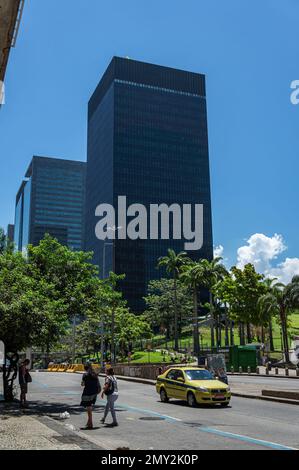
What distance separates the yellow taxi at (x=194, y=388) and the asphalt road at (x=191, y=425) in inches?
14.4

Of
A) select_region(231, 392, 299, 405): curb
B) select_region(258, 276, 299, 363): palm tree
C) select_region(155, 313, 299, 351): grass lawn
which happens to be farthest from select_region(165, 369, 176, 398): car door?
select_region(155, 313, 299, 351): grass lawn

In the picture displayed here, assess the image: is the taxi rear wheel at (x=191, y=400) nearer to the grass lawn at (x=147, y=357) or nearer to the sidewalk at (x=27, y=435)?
the sidewalk at (x=27, y=435)

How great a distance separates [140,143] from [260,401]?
12702cm

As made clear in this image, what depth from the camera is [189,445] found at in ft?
34.4

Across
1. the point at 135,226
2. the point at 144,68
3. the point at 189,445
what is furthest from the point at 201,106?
the point at 189,445

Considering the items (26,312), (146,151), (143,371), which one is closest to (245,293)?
(143,371)

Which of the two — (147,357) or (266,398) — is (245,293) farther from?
(266,398)

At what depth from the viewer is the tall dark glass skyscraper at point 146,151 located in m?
137

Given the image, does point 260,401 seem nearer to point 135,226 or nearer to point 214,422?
point 214,422

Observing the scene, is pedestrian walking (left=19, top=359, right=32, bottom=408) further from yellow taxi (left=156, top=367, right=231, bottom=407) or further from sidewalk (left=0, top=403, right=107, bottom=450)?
yellow taxi (left=156, top=367, right=231, bottom=407)

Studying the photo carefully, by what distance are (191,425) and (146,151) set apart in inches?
5239

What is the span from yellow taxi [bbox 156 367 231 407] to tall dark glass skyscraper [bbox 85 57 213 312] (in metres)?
113

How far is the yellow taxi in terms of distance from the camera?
59.5ft
